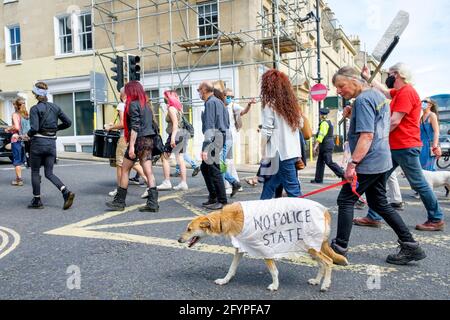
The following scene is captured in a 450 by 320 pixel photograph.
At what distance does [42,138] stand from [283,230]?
4.49 meters

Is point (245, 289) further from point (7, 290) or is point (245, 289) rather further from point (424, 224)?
point (424, 224)

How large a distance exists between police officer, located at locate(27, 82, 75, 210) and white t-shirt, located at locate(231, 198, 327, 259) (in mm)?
4009

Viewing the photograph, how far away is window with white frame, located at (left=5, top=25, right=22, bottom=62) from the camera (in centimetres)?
2148

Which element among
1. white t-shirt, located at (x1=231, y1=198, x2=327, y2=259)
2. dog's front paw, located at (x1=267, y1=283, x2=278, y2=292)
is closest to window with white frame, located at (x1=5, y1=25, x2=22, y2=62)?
white t-shirt, located at (x1=231, y1=198, x2=327, y2=259)

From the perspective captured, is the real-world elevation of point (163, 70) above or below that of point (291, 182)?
above

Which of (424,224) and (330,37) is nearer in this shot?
(424,224)

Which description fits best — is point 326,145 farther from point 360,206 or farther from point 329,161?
point 360,206

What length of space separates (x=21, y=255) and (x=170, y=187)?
13.5 ft

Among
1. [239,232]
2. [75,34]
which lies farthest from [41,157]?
[75,34]

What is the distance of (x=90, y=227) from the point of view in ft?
16.6

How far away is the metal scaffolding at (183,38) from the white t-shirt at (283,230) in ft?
41.9

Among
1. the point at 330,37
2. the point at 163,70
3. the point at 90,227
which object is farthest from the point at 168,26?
the point at 330,37

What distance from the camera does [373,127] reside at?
3465mm

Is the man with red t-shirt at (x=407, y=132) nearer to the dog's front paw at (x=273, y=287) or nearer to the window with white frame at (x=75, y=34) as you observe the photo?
the dog's front paw at (x=273, y=287)
